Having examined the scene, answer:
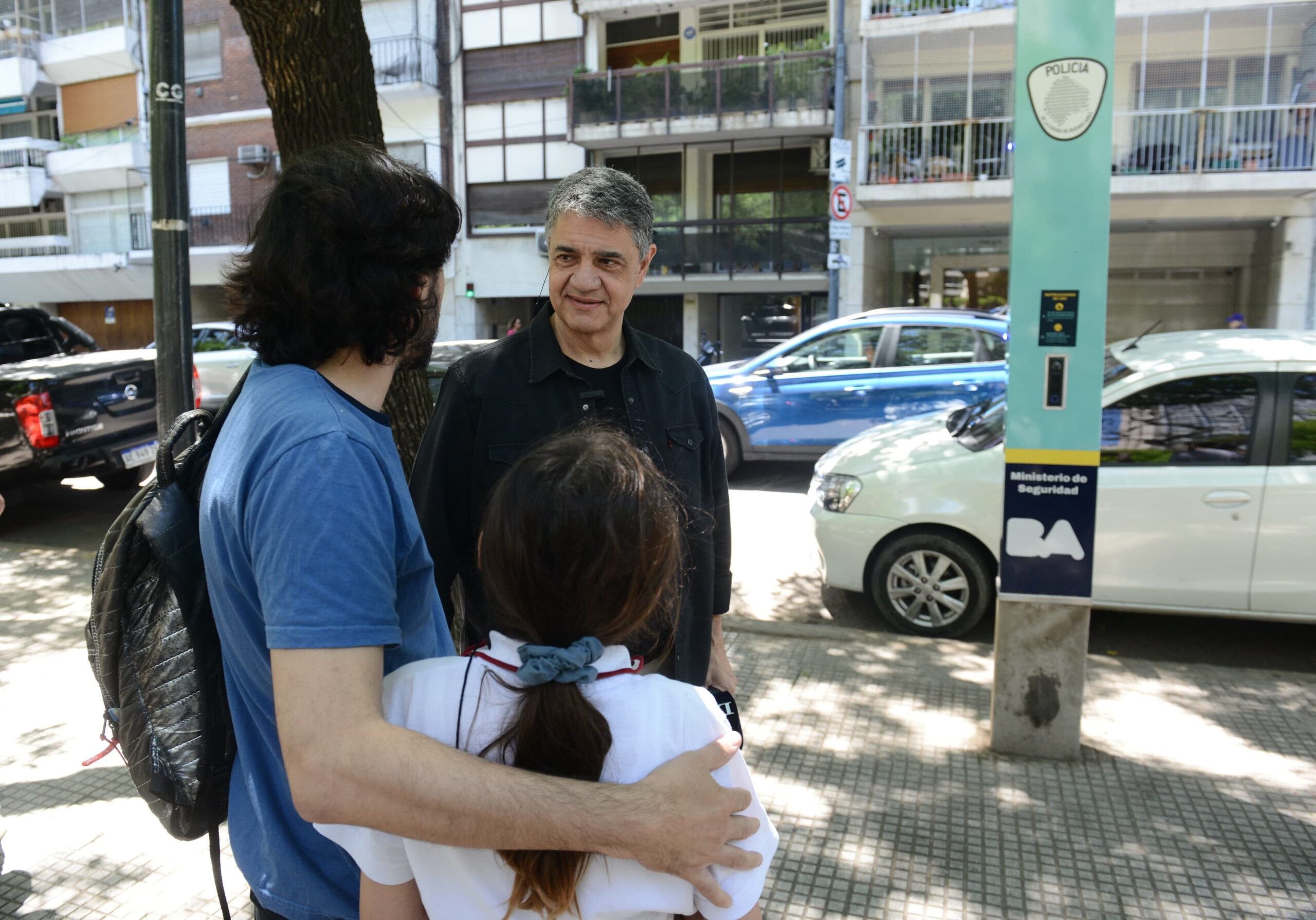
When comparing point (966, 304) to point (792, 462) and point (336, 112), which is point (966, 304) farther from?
point (336, 112)

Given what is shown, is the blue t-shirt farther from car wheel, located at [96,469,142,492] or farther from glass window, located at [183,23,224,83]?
glass window, located at [183,23,224,83]

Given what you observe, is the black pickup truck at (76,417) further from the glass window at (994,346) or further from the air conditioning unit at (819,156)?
the air conditioning unit at (819,156)

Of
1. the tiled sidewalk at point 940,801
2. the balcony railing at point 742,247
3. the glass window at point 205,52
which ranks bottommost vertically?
the tiled sidewalk at point 940,801

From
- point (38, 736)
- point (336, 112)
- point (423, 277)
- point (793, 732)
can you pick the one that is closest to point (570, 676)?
point (423, 277)

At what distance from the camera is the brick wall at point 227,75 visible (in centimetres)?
2672

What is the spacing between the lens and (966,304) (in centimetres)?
2162

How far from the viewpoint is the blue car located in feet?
32.1

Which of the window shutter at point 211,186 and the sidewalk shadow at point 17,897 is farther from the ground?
the window shutter at point 211,186

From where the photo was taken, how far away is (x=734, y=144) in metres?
22.9

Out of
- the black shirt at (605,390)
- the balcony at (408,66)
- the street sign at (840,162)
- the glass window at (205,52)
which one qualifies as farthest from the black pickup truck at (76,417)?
the glass window at (205,52)

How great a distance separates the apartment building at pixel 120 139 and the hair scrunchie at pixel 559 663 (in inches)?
1016

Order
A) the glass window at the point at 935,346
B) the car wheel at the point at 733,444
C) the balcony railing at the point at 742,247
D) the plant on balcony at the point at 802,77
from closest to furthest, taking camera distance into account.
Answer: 1. the glass window at the point at 935,346
2. the car wheel at the point at 733,444
3. the plant on balcony at the point at 802,77
4. the balcony railing at the point at 742,247

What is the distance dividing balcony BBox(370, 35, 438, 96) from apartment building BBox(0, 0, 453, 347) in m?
0.03

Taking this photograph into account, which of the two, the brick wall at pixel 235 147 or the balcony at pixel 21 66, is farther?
the balcony at pixel 21 66
